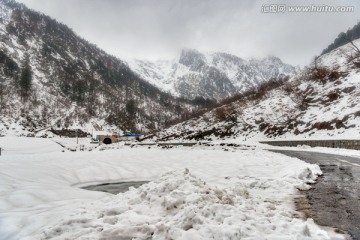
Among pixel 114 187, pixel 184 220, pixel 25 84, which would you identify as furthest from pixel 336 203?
pixel 25 84

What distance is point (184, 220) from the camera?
5371mm

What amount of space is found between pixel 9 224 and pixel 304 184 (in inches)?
356

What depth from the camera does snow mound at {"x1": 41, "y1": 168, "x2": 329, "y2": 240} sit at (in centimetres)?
504

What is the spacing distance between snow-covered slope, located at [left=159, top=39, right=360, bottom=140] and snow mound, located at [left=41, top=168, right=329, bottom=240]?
48102 mm

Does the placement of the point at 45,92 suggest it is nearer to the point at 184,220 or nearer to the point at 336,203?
the point at 336,203

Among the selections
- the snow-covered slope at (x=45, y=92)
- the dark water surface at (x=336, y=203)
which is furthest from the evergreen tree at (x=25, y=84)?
the dark water surface at (x=336, y=203)

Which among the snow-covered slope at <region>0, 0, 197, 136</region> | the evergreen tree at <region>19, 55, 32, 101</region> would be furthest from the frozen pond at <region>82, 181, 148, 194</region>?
the evergreen tree at <region>19, 55, 32, 101</region>

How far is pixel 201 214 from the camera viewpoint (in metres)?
5.63

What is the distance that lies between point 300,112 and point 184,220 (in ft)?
248

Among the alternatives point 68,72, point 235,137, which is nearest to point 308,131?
point 235,137

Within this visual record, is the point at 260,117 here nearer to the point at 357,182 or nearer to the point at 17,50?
the point at 357,182

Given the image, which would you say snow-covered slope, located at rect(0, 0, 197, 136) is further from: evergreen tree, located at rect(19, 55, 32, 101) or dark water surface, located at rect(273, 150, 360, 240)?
dark water surface, located at rect(273, 150, 360, 240)

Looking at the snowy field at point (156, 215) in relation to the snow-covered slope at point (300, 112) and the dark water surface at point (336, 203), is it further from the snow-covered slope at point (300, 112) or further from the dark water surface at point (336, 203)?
the snow-covered slope at point (300, 112)

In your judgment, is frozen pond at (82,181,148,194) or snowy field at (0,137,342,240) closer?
snowy field at (0,137,342,240)
